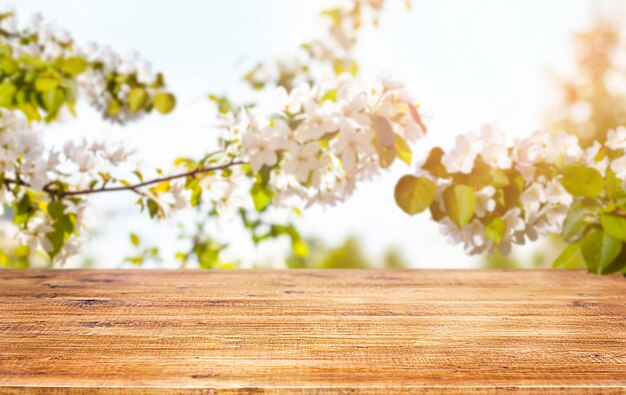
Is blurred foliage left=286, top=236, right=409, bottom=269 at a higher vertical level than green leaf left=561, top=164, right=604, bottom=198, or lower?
lower

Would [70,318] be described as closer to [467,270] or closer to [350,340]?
[350,340]

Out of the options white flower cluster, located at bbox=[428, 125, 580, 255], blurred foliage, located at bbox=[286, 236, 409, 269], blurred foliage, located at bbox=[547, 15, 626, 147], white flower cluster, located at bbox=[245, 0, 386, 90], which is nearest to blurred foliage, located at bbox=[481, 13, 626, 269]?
blurred foliage, located at bbox=[547, 15, 626, 147]

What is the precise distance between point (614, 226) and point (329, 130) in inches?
17.7

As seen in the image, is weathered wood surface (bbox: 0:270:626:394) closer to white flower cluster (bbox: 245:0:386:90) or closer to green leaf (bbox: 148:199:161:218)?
green leaf (bbox: 148:199:161:218)

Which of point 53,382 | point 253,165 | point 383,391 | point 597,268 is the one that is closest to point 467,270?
point 597,268

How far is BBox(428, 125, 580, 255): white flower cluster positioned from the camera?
102 centimetres

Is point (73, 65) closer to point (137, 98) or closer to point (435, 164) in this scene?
point (137, 98)

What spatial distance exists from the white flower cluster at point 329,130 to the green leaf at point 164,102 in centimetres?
54

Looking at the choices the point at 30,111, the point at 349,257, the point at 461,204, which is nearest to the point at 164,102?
the point at 30,111

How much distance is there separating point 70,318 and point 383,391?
446 millimetres

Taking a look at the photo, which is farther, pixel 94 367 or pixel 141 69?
pixel 141 69

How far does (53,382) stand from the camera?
1.91 ft

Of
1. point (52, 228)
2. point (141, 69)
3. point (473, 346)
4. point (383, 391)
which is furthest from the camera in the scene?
point (141, 69)

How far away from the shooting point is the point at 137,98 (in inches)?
61.9
